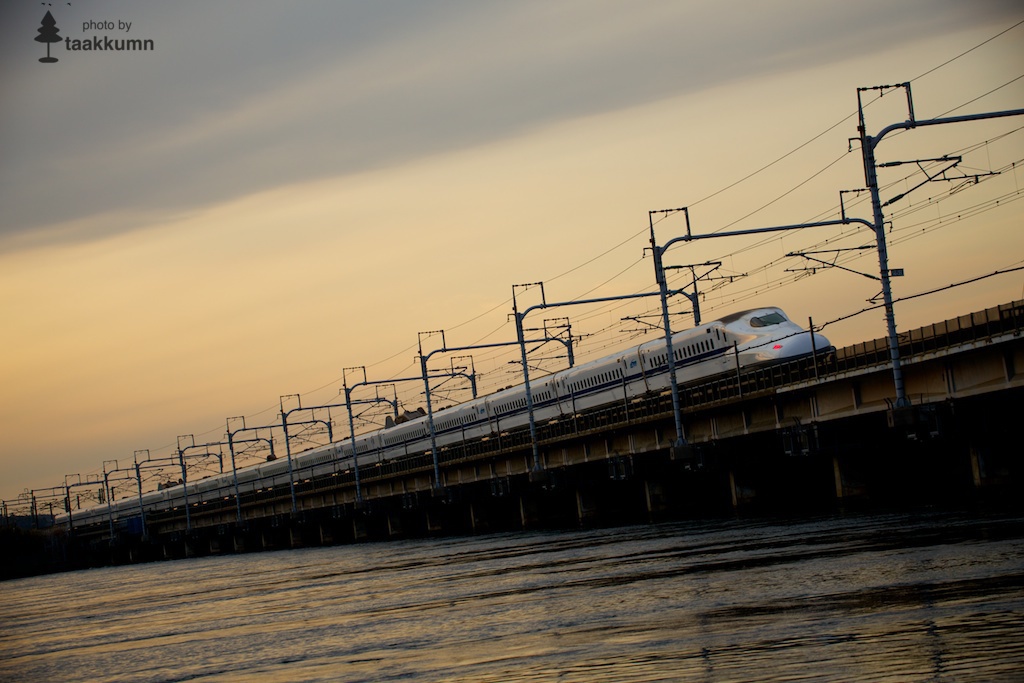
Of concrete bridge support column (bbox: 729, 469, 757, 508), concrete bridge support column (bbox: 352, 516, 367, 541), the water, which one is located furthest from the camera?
concrete bridge support column (bbox: 352, 516, 367, 541)

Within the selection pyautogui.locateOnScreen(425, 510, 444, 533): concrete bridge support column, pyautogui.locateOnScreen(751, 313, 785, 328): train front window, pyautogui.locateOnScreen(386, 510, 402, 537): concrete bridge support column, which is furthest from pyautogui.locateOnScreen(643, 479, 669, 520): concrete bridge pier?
pyautogui.locateOnScreen(386, 510, 402, 537): concrete bridge support column

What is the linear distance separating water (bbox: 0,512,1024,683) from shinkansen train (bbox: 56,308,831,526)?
1554 cm

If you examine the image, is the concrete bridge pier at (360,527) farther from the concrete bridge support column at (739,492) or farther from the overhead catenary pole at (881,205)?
the overhead catenary pole at (881,205)

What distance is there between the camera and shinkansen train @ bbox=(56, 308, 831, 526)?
2509 inches

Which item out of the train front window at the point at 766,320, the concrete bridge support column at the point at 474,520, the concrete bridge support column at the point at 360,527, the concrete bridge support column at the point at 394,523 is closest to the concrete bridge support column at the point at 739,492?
the train front window at the point at 766,320

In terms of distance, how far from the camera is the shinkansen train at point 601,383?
2509 inches

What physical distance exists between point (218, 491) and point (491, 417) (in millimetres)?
83805

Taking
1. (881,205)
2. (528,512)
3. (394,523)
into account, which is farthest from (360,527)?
(881,205)

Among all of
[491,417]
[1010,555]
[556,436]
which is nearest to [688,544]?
[1010,555]

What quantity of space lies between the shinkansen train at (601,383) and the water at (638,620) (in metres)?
15.5

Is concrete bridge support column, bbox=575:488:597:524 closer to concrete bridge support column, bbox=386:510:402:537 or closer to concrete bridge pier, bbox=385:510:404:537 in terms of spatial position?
concrete bridge pier, bbox=385:510:404:537

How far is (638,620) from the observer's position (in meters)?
22.9

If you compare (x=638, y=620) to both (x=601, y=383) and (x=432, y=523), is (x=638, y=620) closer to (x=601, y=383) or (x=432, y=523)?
(x=601, y=383)

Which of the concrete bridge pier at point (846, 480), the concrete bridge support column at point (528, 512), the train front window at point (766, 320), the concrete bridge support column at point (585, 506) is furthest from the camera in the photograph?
the concrete bridge support column at point (528, 512)
